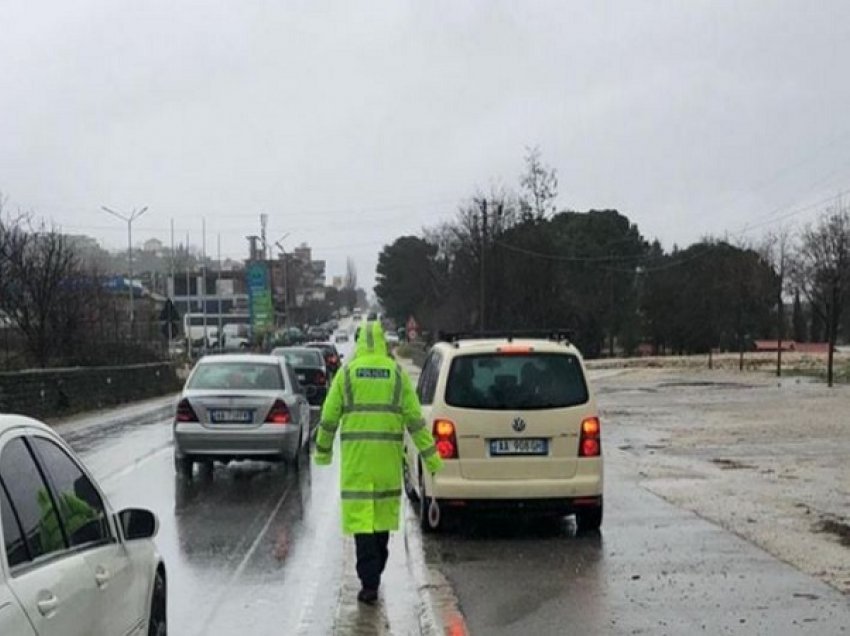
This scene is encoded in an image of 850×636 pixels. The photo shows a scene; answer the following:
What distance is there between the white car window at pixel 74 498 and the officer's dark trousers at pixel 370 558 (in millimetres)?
3173

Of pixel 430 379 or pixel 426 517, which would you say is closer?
pixel 426 517

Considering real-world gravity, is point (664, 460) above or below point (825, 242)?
below

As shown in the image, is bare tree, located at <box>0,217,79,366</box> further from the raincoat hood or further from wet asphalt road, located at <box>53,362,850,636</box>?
the raincoat hood

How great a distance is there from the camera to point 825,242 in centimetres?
4991

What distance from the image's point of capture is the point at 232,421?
1596 centimetres

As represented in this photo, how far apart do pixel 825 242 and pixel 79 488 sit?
48406 mm

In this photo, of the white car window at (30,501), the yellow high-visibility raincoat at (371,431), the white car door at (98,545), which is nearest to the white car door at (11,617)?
the white car window at (30,501)

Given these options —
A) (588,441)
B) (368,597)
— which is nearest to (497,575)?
(368,597)

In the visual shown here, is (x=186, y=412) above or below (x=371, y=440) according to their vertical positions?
below

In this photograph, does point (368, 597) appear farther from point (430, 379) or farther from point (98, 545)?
point (430, 379)

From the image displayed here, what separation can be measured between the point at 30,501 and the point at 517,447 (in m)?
6.96

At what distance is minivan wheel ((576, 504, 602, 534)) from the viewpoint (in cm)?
1116

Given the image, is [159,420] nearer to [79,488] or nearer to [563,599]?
[563,599]

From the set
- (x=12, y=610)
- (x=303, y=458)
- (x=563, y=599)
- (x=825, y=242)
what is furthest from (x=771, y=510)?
(x=825, y=242)
